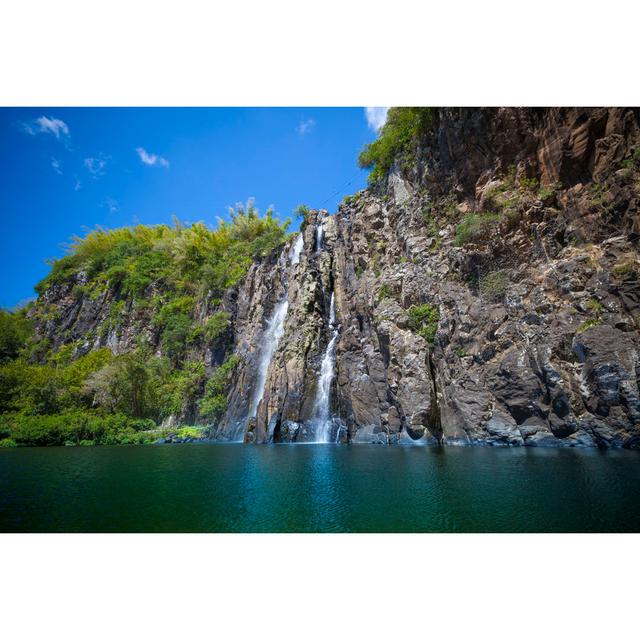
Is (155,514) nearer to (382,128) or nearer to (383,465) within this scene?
(383,465)

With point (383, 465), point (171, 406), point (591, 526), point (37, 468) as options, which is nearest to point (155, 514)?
point (383, 465)

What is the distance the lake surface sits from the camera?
6922 millimetres

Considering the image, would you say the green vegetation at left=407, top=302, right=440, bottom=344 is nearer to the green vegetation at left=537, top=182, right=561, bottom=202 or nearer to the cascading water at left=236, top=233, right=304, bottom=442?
the green vegetation at left=537, top=182, right=561, bottom=202

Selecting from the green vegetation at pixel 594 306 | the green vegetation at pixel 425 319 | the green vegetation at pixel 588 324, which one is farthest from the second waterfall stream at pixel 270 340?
the green vegetation at pixel 594 306

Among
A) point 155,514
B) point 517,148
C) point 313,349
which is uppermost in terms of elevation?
point 517,148

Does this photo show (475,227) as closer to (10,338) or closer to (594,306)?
(594,306)

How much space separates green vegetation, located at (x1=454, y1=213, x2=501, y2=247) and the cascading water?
43.4 feet

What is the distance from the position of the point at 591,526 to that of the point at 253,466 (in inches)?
376

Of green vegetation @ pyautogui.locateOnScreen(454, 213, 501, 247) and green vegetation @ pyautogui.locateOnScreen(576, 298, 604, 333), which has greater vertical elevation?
green vegetation @ pyautogui.locateOnScreen(454, 213, 501, 247)

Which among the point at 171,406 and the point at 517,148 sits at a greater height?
the point at 517,148

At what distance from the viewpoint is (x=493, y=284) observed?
19.0 m

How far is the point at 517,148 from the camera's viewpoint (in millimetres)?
19469

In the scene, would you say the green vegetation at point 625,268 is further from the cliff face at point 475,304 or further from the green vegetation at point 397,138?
the green vegetation at point 397,138

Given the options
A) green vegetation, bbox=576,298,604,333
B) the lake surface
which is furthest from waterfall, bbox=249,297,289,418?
green vegetation, bbox=576,298,604,333
